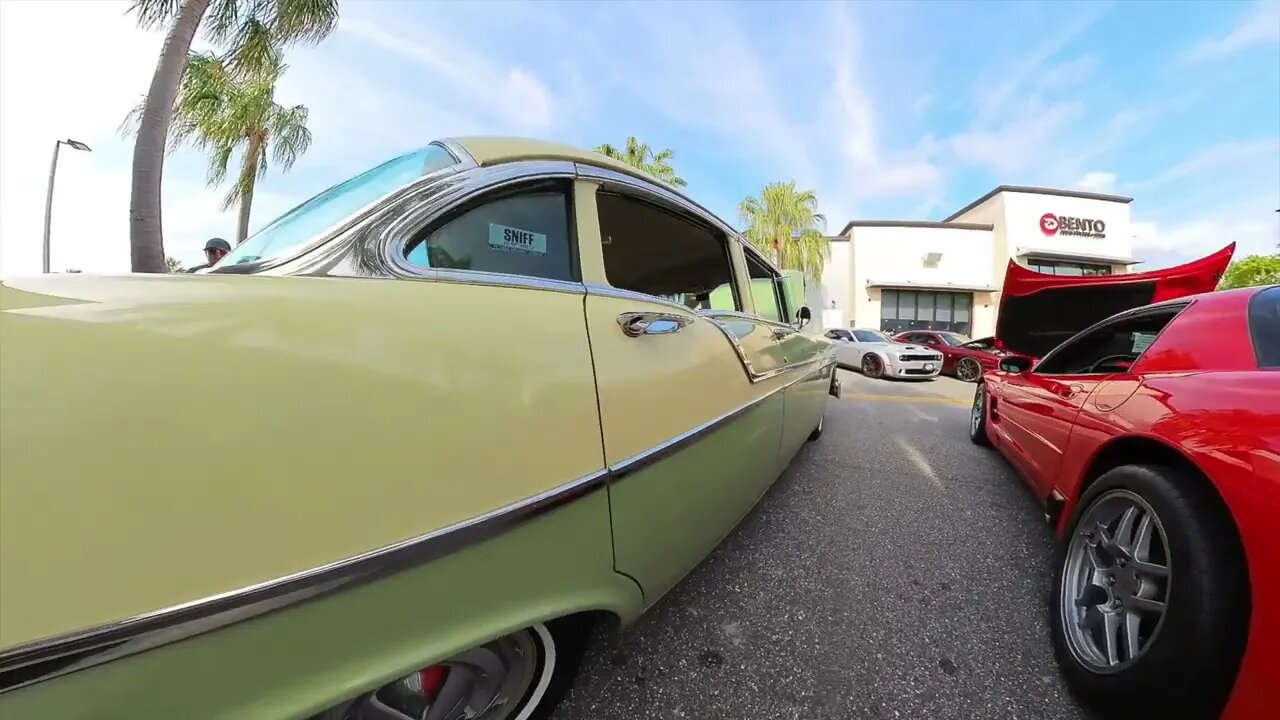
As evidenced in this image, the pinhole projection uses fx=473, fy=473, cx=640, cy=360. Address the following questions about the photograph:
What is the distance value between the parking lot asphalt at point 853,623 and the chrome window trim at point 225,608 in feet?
2.93

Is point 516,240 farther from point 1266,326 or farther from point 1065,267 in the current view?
point 1065,267

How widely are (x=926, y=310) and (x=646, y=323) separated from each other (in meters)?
27.7

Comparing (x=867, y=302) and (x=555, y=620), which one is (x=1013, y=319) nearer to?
(x=555, y=620)

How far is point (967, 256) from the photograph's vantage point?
24.2 metres

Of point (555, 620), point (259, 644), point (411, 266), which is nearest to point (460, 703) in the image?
point (555, 620)

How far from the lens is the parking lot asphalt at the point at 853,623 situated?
1.47 meters

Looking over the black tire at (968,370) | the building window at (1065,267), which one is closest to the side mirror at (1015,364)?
the black tire at (968,370)

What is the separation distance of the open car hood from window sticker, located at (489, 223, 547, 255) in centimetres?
528

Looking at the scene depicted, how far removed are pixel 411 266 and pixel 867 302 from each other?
86.4ft

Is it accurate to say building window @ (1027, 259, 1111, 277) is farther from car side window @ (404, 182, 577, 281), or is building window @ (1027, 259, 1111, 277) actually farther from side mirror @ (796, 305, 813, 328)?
car side window @ (404, 182, 577, 281)

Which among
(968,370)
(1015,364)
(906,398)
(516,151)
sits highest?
(516,151)

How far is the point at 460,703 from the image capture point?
1.09 m

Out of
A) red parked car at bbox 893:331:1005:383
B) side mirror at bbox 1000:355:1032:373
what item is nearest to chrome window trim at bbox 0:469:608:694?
side mirror at bbox 1000:355:1032:373

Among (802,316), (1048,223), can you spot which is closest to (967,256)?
(1048,223)
